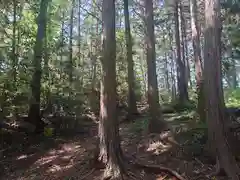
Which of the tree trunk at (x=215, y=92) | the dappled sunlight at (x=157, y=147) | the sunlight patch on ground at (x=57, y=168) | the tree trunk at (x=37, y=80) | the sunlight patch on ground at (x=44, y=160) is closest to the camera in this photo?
the tree trunk at (x=215, y=92)

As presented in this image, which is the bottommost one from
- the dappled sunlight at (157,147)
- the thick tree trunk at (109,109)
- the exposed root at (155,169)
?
the exposed root at (155,169)

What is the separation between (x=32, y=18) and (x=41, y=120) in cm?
743

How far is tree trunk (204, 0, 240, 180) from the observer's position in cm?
683

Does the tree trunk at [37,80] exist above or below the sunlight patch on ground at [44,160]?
above

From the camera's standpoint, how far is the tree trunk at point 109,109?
7.23 m

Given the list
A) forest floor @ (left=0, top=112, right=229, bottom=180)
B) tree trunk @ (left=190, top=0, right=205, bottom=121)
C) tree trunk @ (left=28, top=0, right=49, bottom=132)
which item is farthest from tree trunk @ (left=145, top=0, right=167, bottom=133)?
tree trunk @ (left=28, top=0, right=49, bottom=132)

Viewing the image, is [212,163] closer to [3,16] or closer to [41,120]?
[41,120]

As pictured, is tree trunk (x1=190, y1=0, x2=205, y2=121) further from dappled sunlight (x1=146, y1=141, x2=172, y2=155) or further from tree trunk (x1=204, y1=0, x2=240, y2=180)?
tree trunk (x1=204, y1=0, x2=240, y2=180)

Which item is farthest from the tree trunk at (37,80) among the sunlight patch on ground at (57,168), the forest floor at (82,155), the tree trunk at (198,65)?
the tree trunk at (198,65)

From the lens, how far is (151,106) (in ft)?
34.7

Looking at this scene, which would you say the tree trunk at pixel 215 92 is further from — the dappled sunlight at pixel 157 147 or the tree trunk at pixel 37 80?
the tree trunk at pixel 37 80

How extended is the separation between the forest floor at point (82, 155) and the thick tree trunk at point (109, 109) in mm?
494

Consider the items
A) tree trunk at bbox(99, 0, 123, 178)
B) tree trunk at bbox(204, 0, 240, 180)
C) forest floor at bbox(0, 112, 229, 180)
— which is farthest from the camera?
forest floor at bbox(0, 112, 229, 180)

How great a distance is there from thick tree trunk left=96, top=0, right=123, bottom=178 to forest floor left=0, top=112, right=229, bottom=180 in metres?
0.49
